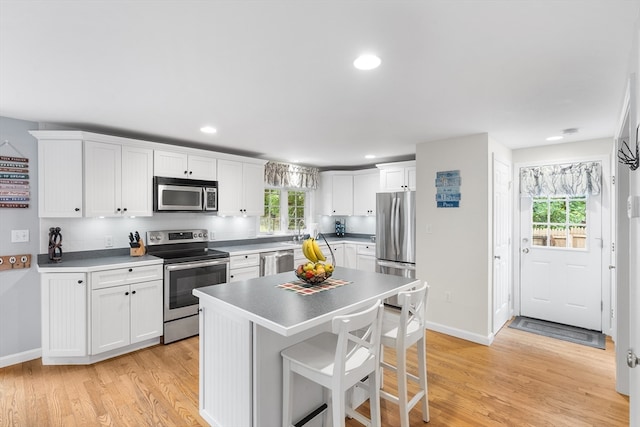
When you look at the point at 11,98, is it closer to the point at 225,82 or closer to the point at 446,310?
the point at 225,82

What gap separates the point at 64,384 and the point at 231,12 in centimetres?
324

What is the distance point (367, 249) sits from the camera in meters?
5.45

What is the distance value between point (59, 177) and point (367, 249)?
4237mm

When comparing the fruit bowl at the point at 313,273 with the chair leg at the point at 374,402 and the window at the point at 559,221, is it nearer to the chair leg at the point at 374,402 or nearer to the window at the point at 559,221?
the chair leg at the point at 374,402

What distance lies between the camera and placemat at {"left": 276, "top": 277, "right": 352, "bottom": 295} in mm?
2219

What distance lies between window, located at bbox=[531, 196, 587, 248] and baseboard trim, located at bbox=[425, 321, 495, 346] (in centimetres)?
163

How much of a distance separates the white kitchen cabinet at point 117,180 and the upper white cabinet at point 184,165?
3.9 inches

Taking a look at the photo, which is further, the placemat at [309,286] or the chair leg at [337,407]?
the placemat at [309,286]

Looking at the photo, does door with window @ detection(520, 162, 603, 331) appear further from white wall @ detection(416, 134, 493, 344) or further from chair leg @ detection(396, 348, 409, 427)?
chair leg @ detection(396, 348, 409, 427)

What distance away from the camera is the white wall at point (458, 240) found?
354 cm

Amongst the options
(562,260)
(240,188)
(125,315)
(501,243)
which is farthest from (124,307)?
(562,260)

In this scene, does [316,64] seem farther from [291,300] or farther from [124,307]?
[124,307]

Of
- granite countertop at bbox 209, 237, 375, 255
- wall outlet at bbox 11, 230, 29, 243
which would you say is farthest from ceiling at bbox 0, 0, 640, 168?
granite countertop at bbox 209, 237, 375, 255

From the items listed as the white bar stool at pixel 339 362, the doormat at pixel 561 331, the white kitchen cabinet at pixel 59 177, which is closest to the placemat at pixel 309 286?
the white bar stool at pixel 339 362
